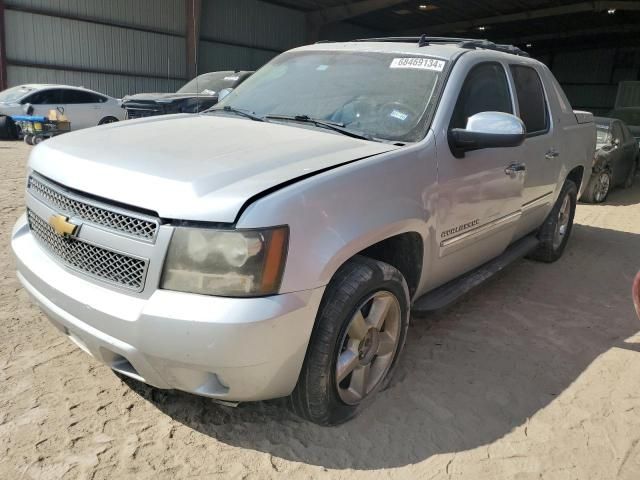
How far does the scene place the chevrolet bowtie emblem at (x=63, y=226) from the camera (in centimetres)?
237

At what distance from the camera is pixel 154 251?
2141 millimetres

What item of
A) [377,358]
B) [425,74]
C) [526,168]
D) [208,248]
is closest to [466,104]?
[425,74]

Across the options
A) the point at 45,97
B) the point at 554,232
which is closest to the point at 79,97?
the point at 45,97

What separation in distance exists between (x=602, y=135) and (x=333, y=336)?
29.2ft

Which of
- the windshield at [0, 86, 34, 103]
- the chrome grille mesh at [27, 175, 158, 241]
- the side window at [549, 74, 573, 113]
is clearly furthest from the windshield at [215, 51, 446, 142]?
the windshield at [0, 86, 34, 103]

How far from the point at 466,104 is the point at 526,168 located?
0.93 meters

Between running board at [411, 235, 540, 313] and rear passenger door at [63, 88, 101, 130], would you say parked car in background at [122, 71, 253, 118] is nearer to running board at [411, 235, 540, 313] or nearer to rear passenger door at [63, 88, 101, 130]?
rear passenger door at [63, 88, 101, 130]

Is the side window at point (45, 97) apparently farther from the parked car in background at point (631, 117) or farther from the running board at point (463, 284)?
the parked car in background at point (631, 117)

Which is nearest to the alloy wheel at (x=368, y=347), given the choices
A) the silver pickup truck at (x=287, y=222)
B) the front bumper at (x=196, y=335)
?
the silver pickup truck at (x=287, y=222)

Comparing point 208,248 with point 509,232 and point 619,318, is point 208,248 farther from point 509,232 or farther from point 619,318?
point 619,318

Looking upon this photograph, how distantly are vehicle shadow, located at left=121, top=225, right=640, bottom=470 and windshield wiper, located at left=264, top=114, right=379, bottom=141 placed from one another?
1.40 meters

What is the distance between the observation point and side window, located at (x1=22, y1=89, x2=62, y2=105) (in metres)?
13.9

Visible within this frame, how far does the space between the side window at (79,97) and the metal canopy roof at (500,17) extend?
13.0 metres

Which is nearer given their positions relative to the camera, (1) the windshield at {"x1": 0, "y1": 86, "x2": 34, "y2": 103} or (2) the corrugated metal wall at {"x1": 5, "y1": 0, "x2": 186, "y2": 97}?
(1) the windshield at {"x1": 0, "y1": 86, "x2": 34, "y2": 103}
